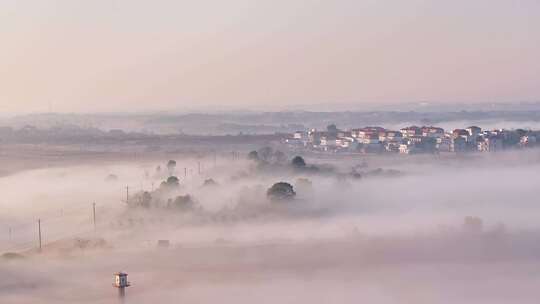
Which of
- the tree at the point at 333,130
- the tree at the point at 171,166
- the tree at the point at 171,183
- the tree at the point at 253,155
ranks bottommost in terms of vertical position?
the tree at the point at 171,166

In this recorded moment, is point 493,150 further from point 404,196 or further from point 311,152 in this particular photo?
point 404,196

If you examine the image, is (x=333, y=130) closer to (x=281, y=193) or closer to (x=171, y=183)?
(x=171, y=183)

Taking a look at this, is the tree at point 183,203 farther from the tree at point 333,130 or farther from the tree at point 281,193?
the tree at point 333,130

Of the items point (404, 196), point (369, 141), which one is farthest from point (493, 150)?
point (404, 196)

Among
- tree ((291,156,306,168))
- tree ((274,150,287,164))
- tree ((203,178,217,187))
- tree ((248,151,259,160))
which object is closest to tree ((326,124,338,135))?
tree ((248,151,259,160))

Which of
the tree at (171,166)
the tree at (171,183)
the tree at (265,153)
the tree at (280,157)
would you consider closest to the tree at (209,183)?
the tree at (171,183)

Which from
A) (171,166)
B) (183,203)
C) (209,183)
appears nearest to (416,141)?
(171,166)

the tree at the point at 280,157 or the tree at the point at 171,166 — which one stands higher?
the tree at the point at 280,157

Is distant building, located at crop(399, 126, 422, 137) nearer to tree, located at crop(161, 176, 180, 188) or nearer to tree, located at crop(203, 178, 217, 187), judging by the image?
tree, located at crop(203, 178, 217, 187)
